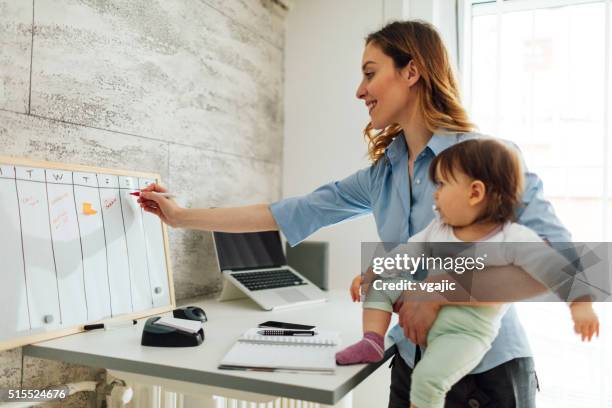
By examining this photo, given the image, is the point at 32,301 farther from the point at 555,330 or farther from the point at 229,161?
the point at 555,330

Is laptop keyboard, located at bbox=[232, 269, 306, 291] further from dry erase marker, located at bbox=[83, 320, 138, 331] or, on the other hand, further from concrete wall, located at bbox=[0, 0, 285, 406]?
dry erase marker, located at bbox=[83, 320, 138, 331]

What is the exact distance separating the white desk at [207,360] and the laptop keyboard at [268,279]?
24 cm

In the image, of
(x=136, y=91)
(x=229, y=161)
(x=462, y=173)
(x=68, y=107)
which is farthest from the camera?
(x=229, y=161)

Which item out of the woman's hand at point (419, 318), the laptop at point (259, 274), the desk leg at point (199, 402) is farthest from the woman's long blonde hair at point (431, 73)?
the desk leg at point (199, 402)

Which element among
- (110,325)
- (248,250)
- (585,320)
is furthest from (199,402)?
(585,320)

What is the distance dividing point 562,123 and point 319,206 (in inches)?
44.3

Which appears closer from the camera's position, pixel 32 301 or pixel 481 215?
pixel 481 215

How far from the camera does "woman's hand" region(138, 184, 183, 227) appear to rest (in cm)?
129

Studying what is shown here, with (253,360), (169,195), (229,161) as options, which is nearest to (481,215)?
(253,360)

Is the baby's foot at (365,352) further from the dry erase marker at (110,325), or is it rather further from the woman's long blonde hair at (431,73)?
the dry erase marker at (110,325)

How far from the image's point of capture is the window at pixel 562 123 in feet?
5.73

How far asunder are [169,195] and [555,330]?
4.92ft

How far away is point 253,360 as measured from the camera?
35.5 inches

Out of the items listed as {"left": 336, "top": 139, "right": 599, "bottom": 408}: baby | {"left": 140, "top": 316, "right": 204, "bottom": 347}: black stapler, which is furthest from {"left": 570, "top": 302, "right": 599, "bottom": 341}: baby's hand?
{"left": 140, "top": 316, "right": 204, "bottom": 347}: black stapler
